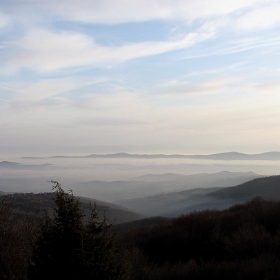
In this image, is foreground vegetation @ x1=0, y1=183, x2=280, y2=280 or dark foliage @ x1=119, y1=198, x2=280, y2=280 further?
dark foliage @ x1=119, y1=198, x2=280, y2=280

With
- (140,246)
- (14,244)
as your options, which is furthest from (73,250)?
(140,246)

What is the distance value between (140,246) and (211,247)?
219cm

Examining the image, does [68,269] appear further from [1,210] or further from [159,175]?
[159,175]

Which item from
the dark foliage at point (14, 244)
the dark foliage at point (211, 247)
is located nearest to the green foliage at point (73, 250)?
the dark foliage at point (14, 244)

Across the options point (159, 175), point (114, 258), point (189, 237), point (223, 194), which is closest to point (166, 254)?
point (189, 237)

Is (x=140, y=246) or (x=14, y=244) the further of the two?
(x=140, y=246)

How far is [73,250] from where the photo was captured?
16.8ft

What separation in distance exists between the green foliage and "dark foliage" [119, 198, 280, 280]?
86.6 inches

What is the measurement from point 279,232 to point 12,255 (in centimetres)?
712

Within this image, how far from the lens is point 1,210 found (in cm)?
802

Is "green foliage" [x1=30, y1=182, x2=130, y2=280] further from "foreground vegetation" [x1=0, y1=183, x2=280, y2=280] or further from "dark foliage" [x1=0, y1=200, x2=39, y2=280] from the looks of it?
"dark foliage" [x1=0, y1=200, x2=39, y2=280]

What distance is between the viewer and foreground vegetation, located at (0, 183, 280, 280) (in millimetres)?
5152

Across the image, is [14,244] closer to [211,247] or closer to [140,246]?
[140,246]

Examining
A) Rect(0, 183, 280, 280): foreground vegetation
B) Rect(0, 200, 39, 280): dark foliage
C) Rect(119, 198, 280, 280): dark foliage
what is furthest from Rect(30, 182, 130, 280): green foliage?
Rect(119, 198, 280, 280): dark foliage
